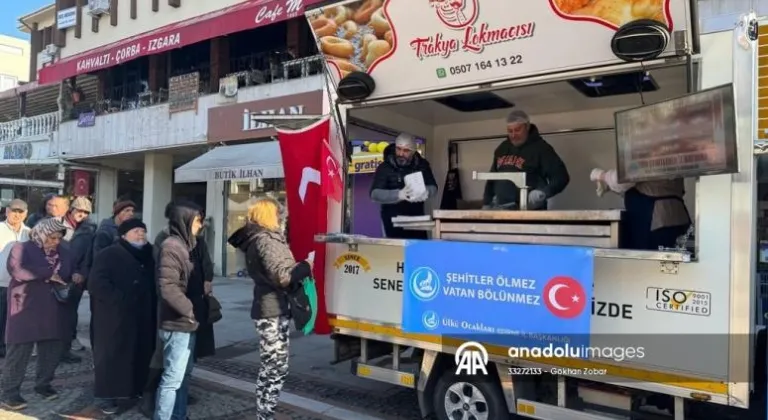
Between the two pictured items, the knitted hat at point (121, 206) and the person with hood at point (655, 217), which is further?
the knitted hat at point (121, 206)

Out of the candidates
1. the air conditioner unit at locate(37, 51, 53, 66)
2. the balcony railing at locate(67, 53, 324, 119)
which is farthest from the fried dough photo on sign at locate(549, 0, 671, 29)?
the air conditioner unit at locate(37, 51, 53, 66)

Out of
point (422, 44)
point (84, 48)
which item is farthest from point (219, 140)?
point (422, 44)

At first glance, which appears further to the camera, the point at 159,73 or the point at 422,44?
the point at 159,73

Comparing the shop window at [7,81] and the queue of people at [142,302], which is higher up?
the shop window at [7,81]

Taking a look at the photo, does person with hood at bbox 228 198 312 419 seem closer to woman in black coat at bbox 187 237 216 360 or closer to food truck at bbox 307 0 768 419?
woman in black coat at bbox 187 237 216 360

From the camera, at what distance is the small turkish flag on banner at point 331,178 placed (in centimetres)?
458

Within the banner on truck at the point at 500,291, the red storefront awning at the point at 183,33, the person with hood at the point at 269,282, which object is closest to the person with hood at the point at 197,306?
the person with hood at the point at 269,282

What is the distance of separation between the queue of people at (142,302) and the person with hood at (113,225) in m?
0.02

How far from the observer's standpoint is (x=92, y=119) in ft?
53.3

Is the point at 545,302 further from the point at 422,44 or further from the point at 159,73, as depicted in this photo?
the point at 159,73

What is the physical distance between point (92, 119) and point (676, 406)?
1698 cm

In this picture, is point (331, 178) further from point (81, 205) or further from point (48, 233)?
point (81, 205)

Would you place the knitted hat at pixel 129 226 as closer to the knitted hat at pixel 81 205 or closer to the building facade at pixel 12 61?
the knitted hat at pixel 81 205

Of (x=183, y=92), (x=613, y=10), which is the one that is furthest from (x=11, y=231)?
(x=183, y=92)
